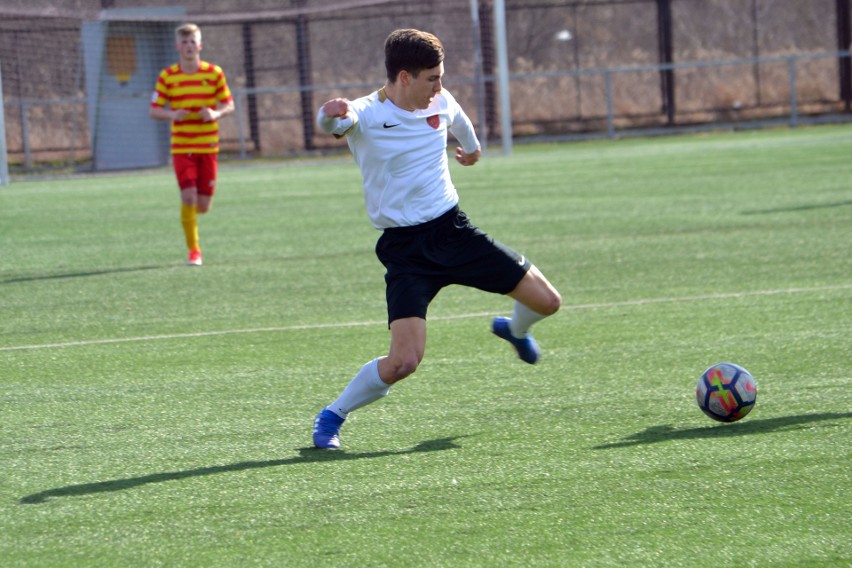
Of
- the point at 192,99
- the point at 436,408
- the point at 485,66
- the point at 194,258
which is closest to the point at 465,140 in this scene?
the point at 436,408

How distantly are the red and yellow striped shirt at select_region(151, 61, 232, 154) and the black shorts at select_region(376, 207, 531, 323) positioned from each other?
6.13m

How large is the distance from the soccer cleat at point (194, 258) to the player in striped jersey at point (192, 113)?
0.08 meters

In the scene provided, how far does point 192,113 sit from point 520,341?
19.5ft

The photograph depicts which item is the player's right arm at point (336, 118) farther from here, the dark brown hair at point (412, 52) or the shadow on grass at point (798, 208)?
the shadow on grass at point (798, 208)

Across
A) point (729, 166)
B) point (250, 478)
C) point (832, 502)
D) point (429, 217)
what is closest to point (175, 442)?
point (250, 478)

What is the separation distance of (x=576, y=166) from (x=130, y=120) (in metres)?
9.51

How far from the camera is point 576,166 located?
19938mm

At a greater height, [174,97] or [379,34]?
[379,34]

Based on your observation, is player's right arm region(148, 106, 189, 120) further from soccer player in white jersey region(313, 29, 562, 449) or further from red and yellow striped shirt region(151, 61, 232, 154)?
soccer player in white jersey region(313, 29, 562, 449)

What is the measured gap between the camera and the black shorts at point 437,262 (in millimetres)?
5117

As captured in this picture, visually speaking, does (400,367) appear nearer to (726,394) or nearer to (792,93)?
(726,394)

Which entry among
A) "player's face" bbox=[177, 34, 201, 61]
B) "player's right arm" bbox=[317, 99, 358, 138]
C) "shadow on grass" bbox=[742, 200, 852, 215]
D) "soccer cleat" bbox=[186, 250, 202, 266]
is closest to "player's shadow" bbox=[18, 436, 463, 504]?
"player's right arm" bbox=[317, 99, 358, 138]

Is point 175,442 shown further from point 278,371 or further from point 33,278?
point 33,278

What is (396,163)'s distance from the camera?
17.2ft
